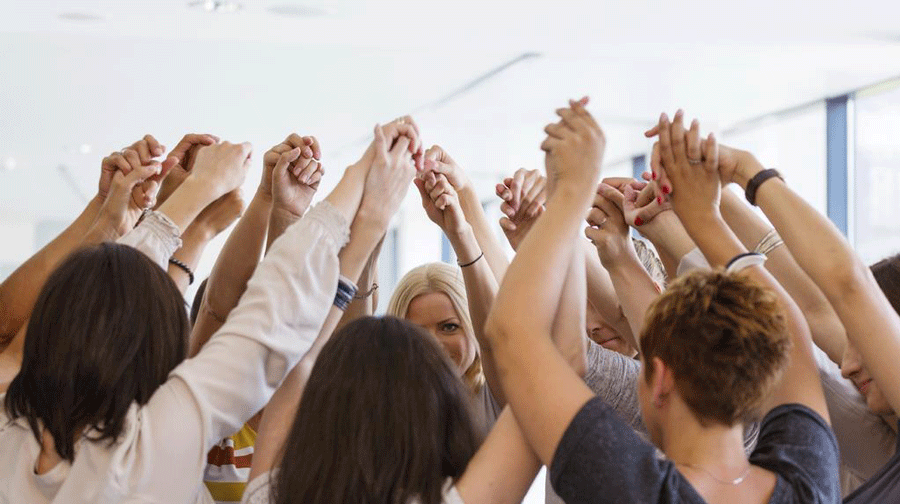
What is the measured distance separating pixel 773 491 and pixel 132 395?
0.82 metres

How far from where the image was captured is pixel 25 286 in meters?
2.03

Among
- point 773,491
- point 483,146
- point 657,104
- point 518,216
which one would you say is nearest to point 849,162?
point 657,104

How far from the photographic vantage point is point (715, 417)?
1.35 meters

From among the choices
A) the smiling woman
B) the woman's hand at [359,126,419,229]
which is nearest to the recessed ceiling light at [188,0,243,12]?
the smiling woman

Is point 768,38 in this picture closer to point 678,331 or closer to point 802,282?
point 802,282

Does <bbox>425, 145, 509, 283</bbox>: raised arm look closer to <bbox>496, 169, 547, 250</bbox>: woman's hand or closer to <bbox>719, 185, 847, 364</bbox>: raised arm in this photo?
<bbox>496, 169, 547, 250</bbox>: woman's hand

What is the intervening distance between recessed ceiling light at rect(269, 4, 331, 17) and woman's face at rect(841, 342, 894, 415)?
4.05 metres

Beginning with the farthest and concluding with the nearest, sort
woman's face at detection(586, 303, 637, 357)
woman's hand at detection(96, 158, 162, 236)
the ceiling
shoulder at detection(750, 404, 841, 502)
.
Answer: the ceiling, woman's face at detection(586, 303, 637, 357), woman's hand at detection(96, 158, 162, 236), shoulder at detection(750, 404, 841, 502)

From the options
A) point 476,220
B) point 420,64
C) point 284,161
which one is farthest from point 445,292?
point 420,64

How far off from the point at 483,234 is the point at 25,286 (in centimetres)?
87

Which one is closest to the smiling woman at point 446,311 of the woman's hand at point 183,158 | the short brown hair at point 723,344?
the woman's hand at point 183,158

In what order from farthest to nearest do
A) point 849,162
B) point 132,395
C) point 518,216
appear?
point 849,162, point 518,216, point 132,395

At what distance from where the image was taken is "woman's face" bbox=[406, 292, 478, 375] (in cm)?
240

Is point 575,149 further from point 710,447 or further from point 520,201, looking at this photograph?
point 520,201
